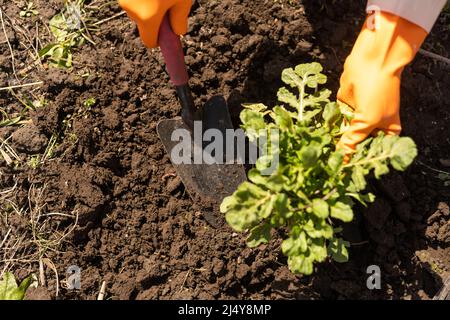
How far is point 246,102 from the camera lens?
230cm

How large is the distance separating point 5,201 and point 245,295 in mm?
1175

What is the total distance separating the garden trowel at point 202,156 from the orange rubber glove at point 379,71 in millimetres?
545

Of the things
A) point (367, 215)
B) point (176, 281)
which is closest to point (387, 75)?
point (367, 215)

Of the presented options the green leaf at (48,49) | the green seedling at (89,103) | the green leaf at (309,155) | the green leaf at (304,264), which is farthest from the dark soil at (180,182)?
the green leaf at (309,155)

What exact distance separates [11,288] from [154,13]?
4.36 feet

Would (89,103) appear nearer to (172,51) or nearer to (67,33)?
(67,33)

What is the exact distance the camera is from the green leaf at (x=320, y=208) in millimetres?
1573

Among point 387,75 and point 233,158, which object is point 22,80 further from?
point 387,75

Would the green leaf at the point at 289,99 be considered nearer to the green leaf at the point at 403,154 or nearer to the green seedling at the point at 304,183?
the green seedling at the point at 304,183

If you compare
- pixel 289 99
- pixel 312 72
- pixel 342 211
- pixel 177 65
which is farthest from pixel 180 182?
pixel 342 211

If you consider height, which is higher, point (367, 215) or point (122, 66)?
point (122, 66)

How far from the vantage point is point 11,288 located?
221 centimetres

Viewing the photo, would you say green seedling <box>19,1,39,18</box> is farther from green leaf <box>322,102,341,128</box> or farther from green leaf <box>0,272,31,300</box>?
green leaf <box>322,102,341,128</box>

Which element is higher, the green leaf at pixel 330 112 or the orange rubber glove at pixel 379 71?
the orange rubber glove at pixel 379 71
